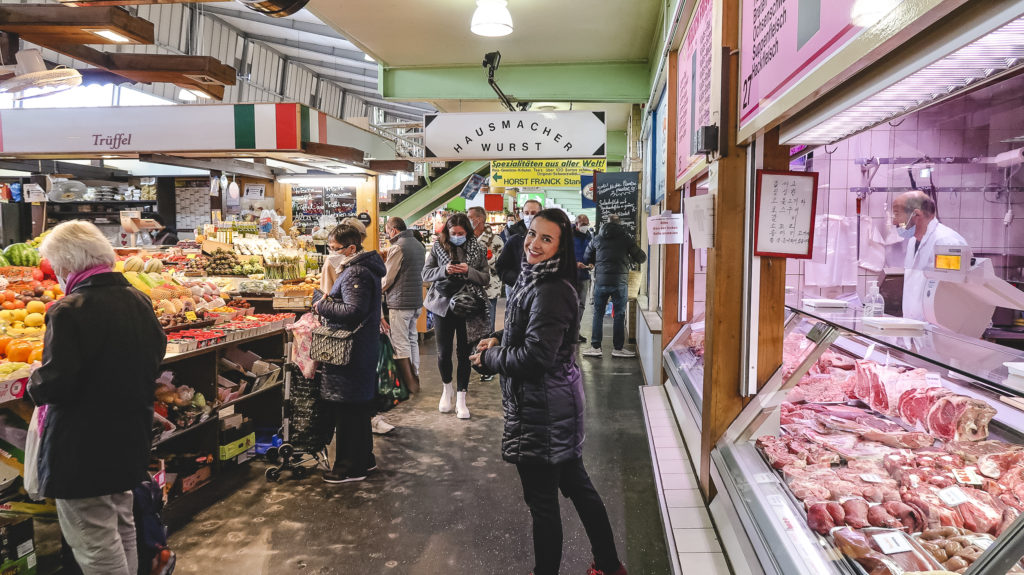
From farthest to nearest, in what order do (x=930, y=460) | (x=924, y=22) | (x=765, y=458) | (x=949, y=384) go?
(x=765, y=458), (x=949, y=384), (x=930, y=460), (x=924, y=22)

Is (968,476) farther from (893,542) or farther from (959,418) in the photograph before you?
(893,542)

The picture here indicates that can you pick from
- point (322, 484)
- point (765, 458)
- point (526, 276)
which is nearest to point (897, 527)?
point (765, 458)

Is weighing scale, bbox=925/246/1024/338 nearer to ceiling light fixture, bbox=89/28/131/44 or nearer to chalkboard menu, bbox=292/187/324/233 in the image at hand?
ceiling light fixture, bbox=89/28/131/44

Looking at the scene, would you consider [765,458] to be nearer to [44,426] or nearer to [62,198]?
[44,426]

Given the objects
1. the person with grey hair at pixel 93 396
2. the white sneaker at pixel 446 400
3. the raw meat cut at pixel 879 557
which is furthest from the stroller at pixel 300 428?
the raw meat cut at pixel 879 557

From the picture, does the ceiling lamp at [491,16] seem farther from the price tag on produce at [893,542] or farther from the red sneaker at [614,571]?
the price tag on produce at [893,542]

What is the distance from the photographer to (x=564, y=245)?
2.92 metres

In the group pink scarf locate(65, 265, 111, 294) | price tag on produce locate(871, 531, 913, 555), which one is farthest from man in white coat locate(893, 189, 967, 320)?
pink scarf locate(65, 265, 111, 294)

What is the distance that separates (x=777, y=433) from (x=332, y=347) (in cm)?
289

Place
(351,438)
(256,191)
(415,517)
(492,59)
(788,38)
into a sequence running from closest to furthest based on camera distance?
(788,38), (415,517), (351,438), (492,59), (256,191)

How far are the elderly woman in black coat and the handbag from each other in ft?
0.19

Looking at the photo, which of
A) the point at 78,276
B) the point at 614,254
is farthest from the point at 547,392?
the point at 614,254

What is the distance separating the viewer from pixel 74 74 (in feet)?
14.9

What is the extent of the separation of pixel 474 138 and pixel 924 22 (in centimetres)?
597
